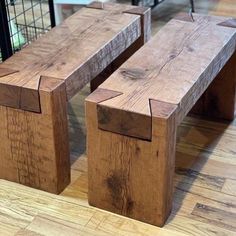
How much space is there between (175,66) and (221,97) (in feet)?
1.87

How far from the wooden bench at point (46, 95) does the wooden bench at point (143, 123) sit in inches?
5.6

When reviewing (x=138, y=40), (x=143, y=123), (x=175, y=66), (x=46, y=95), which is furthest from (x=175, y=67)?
(x=138, y=40)

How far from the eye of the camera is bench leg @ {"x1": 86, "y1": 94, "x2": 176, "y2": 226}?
1.67 m

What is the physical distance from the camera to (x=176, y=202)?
75.9 inches

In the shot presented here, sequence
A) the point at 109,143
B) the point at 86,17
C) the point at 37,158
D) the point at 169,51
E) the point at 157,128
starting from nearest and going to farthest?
1. the point at 157,128
2. the point at 109,143
3. the point at 37,158
4. the point at 169,51
5. the point at 86,17

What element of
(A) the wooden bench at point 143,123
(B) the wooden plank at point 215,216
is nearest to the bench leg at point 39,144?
(A) the wooden bench at point 143,123

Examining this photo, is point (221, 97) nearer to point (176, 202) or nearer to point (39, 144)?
point (176, 202)

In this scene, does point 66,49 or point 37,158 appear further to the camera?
point 66,49

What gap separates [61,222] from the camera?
1832 mm

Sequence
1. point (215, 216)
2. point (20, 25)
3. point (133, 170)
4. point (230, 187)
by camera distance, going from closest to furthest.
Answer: point (133, 170), point (215, 216), point (230, 187), point (20, 25)

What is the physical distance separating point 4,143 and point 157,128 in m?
0.64

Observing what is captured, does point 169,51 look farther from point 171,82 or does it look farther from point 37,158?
point 37,158

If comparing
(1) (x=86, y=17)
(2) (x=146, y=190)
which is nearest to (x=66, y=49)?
(1) (x=86, y=17)

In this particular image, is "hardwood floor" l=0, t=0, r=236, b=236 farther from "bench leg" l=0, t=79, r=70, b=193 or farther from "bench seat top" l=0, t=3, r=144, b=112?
"bench seat top" l=0, t=3, r=144, b=112
